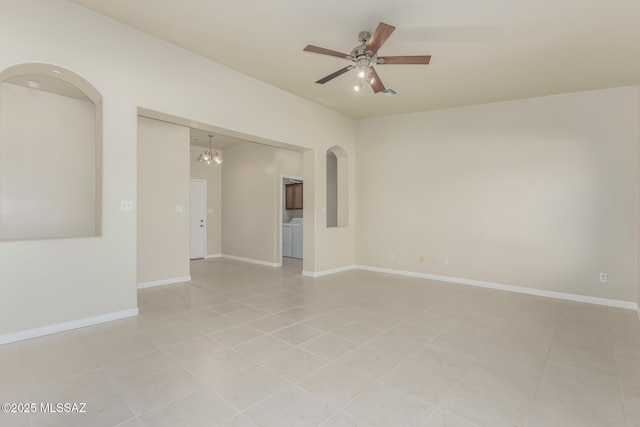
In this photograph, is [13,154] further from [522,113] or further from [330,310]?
[522,113]

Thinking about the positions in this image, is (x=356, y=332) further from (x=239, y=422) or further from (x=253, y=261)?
(x=253, y=261)

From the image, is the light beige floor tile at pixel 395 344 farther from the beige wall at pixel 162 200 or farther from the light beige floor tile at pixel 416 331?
the beige wall at pixel 162 200

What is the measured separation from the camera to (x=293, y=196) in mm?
8656

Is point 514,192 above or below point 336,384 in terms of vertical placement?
above

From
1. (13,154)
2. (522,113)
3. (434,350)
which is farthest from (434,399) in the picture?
(13,154)

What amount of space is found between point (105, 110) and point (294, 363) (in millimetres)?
3174

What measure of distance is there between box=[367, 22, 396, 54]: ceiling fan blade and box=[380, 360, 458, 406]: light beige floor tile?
2731 mm

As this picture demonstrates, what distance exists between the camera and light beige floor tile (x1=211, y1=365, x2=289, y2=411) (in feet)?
6.69

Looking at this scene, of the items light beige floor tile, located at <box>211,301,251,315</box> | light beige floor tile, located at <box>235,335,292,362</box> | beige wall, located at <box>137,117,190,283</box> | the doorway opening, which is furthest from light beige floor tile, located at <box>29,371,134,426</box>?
the doorway opening

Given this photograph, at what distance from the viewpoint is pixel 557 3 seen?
2727mm

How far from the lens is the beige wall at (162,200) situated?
16.4 feet

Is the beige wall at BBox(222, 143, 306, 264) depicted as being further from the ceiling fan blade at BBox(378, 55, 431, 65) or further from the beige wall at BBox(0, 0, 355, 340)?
the ceiling fan blade at BBox(378, 55, 431, 65)

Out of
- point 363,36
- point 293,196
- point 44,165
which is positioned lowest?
point 293,196

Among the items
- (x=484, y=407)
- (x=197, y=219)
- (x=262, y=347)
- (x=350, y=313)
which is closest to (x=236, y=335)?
(x=262, y=347)
